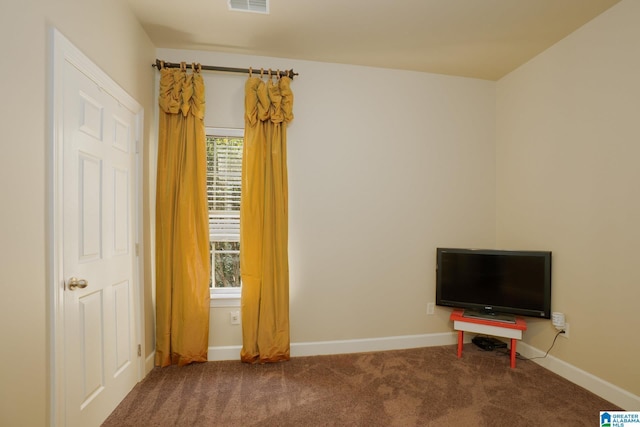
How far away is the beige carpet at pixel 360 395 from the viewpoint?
6.44 ft

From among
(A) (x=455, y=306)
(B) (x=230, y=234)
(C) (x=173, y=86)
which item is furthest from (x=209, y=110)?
(A) (x=455, y=306)

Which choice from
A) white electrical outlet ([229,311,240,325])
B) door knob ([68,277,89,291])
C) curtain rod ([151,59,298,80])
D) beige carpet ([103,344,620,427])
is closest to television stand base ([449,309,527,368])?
beige carpet ([103,344,620,427])

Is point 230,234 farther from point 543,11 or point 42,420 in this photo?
point 543,11

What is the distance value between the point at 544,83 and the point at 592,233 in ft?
4.70

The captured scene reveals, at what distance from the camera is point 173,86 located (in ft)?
8.39

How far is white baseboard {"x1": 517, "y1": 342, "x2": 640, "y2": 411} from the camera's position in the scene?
80.0 inches

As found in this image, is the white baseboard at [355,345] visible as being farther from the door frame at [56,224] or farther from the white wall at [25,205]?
the white wall at [25,205]

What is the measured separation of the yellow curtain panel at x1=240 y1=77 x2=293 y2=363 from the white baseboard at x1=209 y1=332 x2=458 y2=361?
0.52 ft

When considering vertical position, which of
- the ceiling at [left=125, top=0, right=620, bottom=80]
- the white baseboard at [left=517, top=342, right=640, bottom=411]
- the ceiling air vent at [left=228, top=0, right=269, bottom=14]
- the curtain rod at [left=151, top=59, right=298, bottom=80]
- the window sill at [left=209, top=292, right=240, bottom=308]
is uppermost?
the ceiling air vent at [left=228, top=0, right=269, bottom=14]

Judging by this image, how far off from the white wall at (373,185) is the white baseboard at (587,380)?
0.80 meters

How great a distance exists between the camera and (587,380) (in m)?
2.30

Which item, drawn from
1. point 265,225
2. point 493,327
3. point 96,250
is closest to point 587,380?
point 493,327

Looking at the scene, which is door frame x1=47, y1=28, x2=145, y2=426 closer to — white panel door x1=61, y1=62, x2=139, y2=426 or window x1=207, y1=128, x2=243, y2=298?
white panel door x1=61, y1=62, x2=139, y2=426

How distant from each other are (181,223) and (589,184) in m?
3.38
